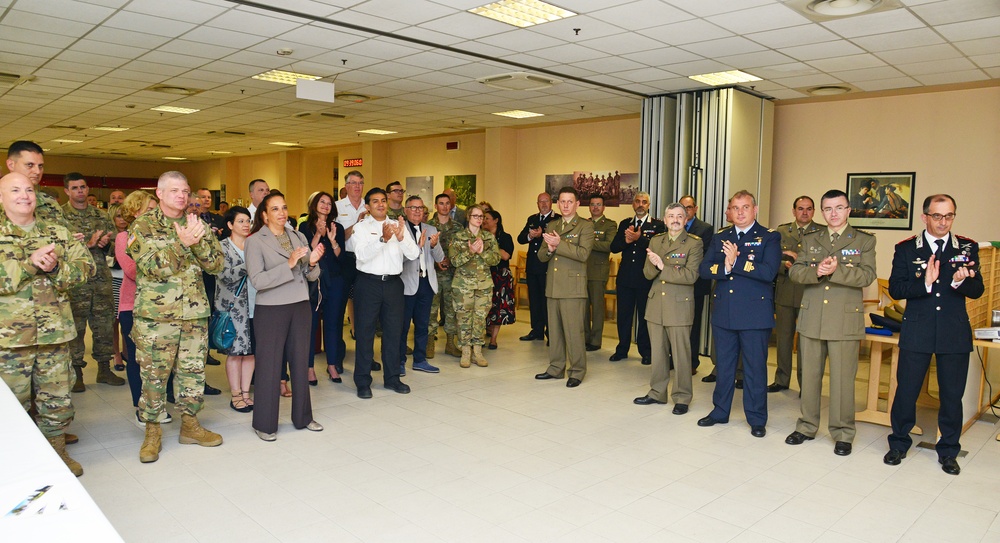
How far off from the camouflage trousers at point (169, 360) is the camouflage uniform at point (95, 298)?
2.31m

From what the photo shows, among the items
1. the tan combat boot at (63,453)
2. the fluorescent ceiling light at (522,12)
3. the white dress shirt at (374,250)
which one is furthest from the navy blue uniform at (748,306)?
the tan combat boot at (63,453)

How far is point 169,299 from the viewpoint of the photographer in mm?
4410

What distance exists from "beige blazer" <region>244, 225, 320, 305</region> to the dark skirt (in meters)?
3.86

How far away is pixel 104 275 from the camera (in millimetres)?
6523

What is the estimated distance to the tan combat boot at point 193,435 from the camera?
190 inches

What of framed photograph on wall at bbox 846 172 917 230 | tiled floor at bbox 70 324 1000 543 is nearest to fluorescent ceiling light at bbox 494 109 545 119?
framed photograph on wall at bbox 846 172 917 230

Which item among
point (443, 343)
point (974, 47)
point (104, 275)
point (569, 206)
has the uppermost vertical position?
point (974, 47)

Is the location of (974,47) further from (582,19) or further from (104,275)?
(104,275)

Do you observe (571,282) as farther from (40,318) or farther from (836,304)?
(40,318)

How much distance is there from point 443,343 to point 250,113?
18.9ft

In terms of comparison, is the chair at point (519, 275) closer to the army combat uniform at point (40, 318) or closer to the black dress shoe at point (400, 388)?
the black dress shoe at point (400, 388)

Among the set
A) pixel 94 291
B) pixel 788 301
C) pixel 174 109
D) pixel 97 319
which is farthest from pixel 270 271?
pixel 174 109

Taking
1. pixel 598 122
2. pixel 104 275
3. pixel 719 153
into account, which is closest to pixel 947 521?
pixel 719 153

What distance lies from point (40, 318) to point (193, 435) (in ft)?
4.31
